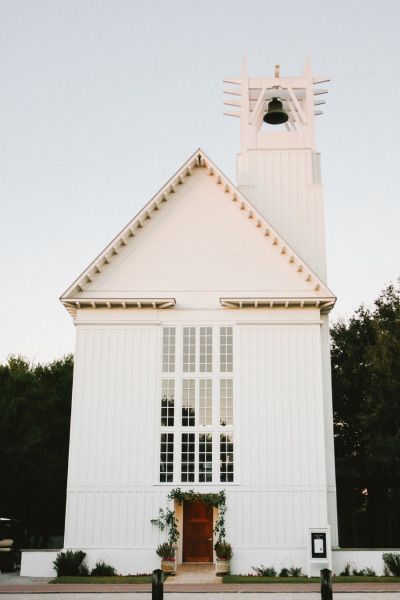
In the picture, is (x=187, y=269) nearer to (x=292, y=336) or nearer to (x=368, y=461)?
(x=292, y=336)

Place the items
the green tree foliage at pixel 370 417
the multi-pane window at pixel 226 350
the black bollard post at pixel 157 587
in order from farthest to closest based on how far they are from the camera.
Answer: the green tree foliage at pixel 370 417 < the multi-pane window at pixel 226 350 < the black bollard post at pixel 157 587

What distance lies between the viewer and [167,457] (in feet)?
69.5

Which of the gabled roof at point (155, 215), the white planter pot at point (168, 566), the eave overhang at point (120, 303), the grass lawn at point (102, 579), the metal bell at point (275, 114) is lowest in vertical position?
the grass lawn at point (102, 579)

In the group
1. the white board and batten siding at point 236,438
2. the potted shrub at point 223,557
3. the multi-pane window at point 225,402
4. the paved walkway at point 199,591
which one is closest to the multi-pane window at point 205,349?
the white board and batten siding at point 236,438

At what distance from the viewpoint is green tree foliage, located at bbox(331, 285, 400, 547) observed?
31.1 meters

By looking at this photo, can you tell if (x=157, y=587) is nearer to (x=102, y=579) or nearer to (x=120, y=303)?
(x=102, y=579)

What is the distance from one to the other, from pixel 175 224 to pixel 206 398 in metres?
6.19

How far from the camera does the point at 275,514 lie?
20.4m

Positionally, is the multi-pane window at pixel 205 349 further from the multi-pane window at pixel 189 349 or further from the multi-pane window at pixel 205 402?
the multi-pane window at pixel 205 402

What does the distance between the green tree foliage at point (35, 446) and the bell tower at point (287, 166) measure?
17.1 m

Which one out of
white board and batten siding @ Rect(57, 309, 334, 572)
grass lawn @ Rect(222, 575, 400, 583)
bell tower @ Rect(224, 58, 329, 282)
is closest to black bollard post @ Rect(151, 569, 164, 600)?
grass lawn @ Rect(222, 575, 400, 583)

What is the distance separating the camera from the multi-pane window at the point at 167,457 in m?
21.0

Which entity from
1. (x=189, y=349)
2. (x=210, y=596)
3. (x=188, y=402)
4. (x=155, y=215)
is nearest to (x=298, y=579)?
(x=210, y=596)

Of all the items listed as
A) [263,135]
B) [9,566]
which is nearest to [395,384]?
[263,135]
